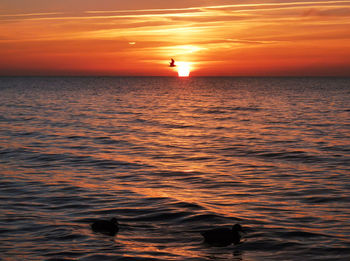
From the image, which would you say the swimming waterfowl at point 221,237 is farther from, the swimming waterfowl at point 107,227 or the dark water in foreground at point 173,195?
the swimming waterfowl at point 107,227

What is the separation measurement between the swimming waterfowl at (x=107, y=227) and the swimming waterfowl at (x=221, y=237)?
7.89 ft

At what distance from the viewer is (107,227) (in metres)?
12.9

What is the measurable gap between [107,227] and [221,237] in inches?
121

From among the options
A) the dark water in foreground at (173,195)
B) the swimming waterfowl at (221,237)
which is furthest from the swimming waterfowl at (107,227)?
the swimming waterfowl at (221,237)

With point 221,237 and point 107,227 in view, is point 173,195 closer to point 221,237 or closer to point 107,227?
point 107,227

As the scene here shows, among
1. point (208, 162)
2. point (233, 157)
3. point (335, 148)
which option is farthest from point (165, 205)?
point (335, 148)

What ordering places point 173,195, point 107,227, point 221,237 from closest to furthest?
point 221,237
point 107,227
point 173,195

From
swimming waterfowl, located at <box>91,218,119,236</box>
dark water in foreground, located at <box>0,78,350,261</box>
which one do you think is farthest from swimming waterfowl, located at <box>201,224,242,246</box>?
swimming waterfowl, located at <box>91,218,119,236</box>

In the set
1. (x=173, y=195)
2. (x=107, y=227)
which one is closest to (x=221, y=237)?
(x=107, y=227)

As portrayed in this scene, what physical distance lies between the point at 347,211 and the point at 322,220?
1.34m

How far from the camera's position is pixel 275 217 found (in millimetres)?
14328

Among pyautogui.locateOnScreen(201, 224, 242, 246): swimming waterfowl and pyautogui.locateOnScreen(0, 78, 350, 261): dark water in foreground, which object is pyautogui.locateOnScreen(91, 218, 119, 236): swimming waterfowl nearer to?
pyautogui.locateOnScreen(0, 78, 350, 261): dark water in foreground

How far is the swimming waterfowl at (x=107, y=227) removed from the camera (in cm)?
1283

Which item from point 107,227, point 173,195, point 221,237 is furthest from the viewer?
point 173,195
